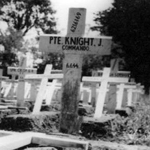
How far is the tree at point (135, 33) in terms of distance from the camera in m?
14.0

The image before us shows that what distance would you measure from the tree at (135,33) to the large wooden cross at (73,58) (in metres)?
8.27

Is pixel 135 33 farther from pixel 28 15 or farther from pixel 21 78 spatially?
pixel 28 15

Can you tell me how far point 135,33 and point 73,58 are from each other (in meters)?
8.74

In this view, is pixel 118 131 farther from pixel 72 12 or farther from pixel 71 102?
pixel 72 12

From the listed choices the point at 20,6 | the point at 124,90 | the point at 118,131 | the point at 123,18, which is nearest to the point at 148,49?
the point at 123,18

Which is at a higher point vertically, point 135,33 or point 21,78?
point 135,33

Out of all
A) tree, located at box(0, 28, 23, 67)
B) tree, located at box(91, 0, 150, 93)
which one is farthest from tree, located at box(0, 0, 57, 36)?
tree, located at box(91, 0, 150, 93)

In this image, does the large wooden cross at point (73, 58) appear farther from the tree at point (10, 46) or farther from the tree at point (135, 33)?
the tree at point (10, 46)

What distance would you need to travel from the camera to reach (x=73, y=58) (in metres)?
5.93

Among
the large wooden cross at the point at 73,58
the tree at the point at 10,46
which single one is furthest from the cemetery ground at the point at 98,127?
the tree at the point at 10,46

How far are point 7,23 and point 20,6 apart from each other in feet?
5.85

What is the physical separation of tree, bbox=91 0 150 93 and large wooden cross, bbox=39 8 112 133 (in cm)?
827

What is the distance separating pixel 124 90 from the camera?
11008 millimetres

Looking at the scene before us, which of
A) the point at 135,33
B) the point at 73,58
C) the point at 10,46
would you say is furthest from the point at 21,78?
the point at 10,46
